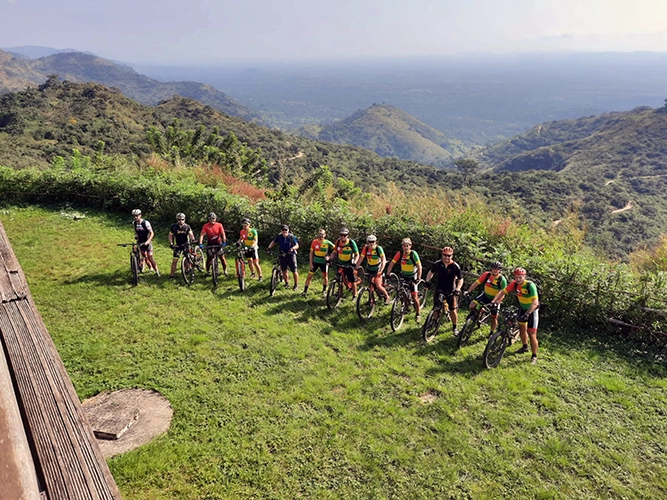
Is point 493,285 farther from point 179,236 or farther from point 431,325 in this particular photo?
point 179,236

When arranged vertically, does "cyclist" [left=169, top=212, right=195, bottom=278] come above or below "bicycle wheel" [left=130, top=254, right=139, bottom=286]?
above

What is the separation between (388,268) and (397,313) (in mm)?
1227

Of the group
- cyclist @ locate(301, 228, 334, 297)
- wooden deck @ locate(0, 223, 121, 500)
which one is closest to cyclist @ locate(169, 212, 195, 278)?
cyclist @ locate(301, 228, 334, 297)

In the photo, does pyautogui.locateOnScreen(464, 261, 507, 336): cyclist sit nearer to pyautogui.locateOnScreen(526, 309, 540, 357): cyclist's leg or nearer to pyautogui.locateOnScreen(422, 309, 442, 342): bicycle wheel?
pyautogui.locateOnScreen(526, 309, 540, 357): cyclist's leg

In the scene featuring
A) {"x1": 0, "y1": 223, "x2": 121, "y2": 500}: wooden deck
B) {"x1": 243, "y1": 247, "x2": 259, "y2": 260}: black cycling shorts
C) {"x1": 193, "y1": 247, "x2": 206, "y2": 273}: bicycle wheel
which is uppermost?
{"x1": 0, "y1": 223, "x2": 121, "y2": 500}: wooden deck

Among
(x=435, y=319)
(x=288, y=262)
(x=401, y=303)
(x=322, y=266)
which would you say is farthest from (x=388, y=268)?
(x=288, y=262)

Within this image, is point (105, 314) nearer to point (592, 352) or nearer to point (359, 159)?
point (592, 352)

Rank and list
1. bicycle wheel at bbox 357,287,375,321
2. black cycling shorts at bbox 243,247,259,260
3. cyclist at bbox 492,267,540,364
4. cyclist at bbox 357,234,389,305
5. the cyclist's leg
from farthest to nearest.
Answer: black cycling shorts at bbox 243,247,259,260
bicycle wheel at bbox 357,287,375,321
cyclist at bbox 357,234,389,305
the cyclist's leg
cyclist at bbox 492,267,540,364

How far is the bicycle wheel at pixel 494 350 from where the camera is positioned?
30.0 feet

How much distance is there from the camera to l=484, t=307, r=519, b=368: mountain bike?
9.19 meters

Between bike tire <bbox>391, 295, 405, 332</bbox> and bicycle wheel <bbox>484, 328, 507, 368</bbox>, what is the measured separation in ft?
7.69

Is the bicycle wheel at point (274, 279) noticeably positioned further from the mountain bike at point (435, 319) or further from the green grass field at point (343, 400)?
the mountain bike at point (435, 319)

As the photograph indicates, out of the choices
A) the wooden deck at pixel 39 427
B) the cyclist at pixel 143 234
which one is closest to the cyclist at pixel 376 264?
the cyclist at pixel 143 234

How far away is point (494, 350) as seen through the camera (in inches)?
378
